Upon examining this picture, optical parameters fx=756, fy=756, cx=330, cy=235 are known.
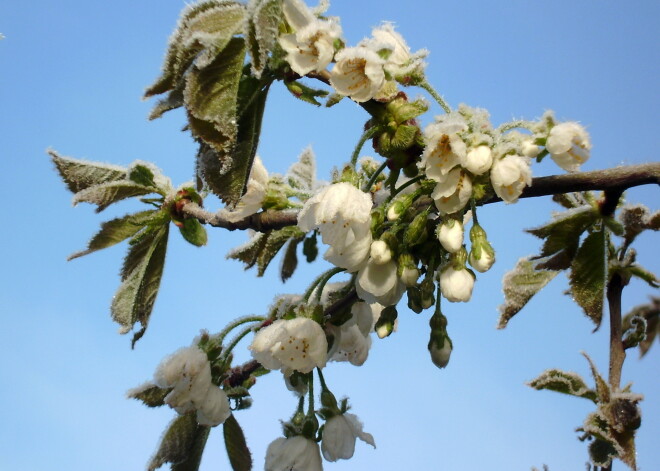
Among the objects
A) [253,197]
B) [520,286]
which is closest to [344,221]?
[253,197]

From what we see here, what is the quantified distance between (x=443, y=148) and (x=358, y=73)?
229 millimetres

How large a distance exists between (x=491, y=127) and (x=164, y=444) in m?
1.16

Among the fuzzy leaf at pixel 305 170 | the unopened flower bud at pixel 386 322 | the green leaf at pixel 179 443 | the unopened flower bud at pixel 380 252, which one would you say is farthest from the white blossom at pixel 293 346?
the fuzzy leaf at pixel 305 170

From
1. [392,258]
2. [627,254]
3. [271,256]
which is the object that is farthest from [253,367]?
[627,254]

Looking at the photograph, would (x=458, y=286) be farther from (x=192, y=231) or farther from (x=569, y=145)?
(x=192, y=231)

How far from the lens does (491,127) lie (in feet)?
5.13

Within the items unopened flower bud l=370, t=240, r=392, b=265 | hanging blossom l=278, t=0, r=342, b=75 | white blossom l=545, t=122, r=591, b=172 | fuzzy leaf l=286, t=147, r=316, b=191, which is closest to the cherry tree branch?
white blossom l=545, t=122, r=591, b=172

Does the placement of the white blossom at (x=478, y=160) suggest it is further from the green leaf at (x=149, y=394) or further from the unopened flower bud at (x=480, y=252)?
the green leaf at (x=149, y=394)

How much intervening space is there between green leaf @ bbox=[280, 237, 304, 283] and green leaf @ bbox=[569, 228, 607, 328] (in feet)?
2.71

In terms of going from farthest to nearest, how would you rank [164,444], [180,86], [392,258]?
1. [164,444]
2. [392,258]
3. [180,86]

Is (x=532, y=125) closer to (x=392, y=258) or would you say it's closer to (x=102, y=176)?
(x=392, y=258)

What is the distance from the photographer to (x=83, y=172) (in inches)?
81.7

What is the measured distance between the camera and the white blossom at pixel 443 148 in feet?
4.89

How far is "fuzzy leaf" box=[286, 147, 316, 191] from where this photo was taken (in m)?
2.29
